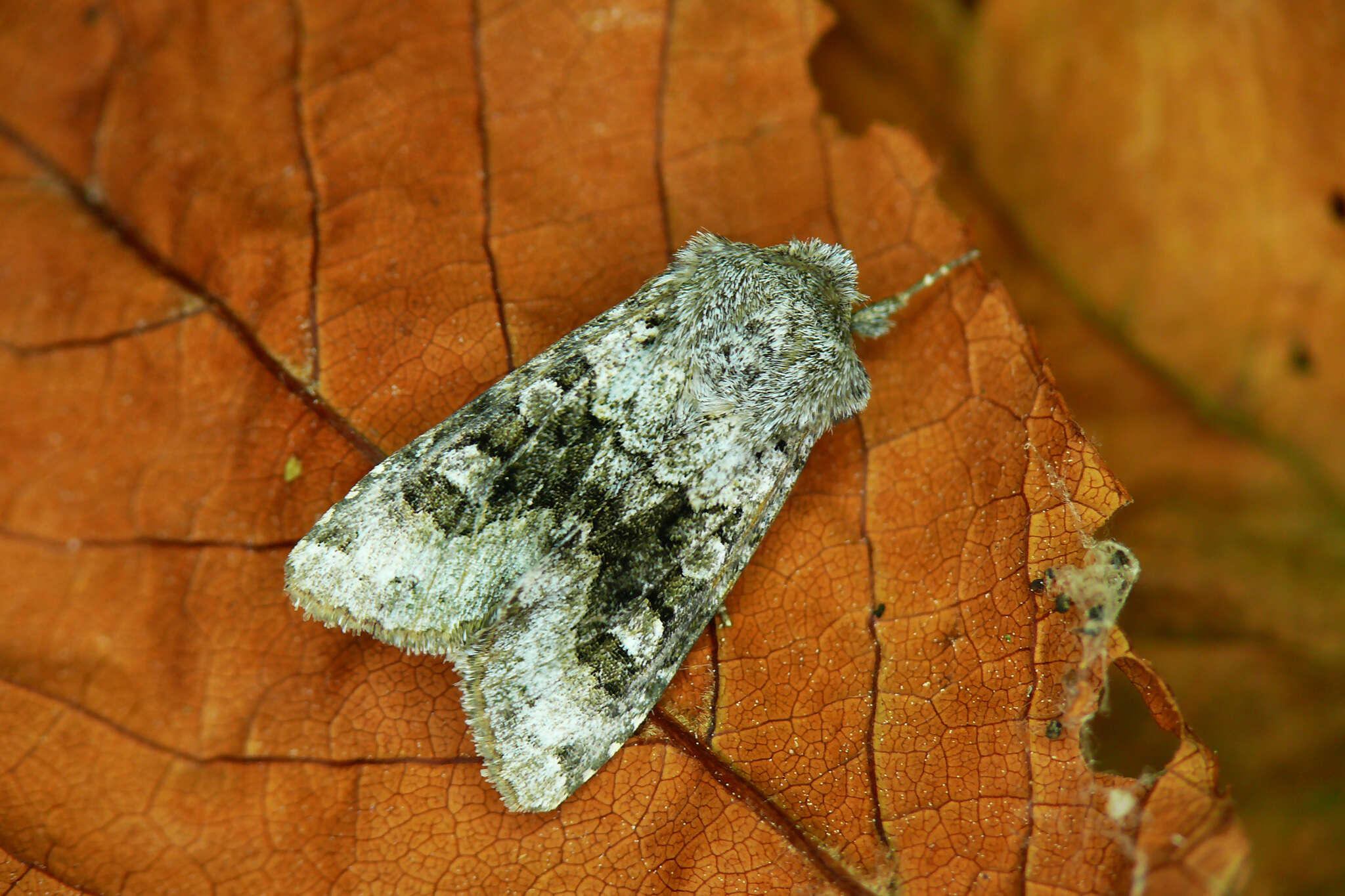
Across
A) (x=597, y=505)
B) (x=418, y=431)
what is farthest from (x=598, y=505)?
(x=418, y=431)

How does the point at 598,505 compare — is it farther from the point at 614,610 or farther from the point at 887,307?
the point at 887,307

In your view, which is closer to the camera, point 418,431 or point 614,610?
point 614,610

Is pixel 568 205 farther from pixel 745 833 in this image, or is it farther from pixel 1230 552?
pixel 1230 552

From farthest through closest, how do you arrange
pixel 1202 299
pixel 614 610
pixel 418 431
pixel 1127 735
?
pixel 1202 299
pixel 1127 735
pixel 418 431
pixel 614 610

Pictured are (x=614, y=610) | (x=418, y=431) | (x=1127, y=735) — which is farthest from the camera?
(x=1127, y=735)

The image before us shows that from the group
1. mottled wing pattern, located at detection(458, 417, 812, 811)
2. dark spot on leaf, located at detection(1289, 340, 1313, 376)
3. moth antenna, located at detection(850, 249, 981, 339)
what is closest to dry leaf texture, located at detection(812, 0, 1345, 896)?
dark spot on leaf, located at detection(1289, 340, 1313, 376)

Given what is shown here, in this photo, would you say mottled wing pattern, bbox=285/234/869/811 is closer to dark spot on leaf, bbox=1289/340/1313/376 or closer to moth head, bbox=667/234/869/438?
moth head, bbox=667/234/869/438

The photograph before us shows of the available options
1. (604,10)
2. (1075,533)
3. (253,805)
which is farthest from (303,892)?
(604,10)
